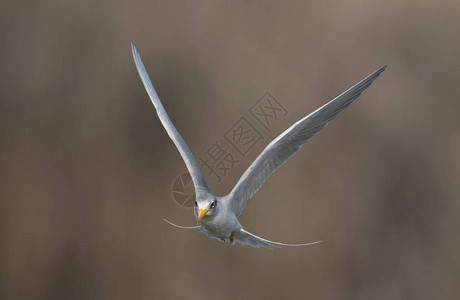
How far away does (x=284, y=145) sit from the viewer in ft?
5.41

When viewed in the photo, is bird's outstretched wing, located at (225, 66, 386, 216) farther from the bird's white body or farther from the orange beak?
the orange beak

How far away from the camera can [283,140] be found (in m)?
1.59

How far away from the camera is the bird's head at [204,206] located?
55.4 inches

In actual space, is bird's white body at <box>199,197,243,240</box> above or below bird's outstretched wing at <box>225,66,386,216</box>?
below

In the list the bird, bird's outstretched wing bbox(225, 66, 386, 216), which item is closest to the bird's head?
the bird

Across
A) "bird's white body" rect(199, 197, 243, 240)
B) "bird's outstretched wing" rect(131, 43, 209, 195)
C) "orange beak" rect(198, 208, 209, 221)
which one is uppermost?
"bird's outstretched wing" rect(131, 43, 209, 195)

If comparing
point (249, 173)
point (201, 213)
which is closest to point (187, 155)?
point (249, 173)

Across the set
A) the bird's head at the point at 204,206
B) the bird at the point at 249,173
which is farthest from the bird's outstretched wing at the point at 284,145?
the bird's head at the point at 204,206

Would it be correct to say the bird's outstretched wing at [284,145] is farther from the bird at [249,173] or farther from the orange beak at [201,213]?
the orange beak at [201,213]

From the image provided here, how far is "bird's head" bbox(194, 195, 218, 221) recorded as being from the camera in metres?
1.41

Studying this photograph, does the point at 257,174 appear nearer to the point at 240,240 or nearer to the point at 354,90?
the point at 240,240

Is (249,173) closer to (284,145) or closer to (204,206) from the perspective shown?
(284,145)

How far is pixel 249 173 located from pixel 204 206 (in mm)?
234

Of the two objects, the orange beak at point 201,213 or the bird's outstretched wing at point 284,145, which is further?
the bird's outstretched wing at point 284,145
